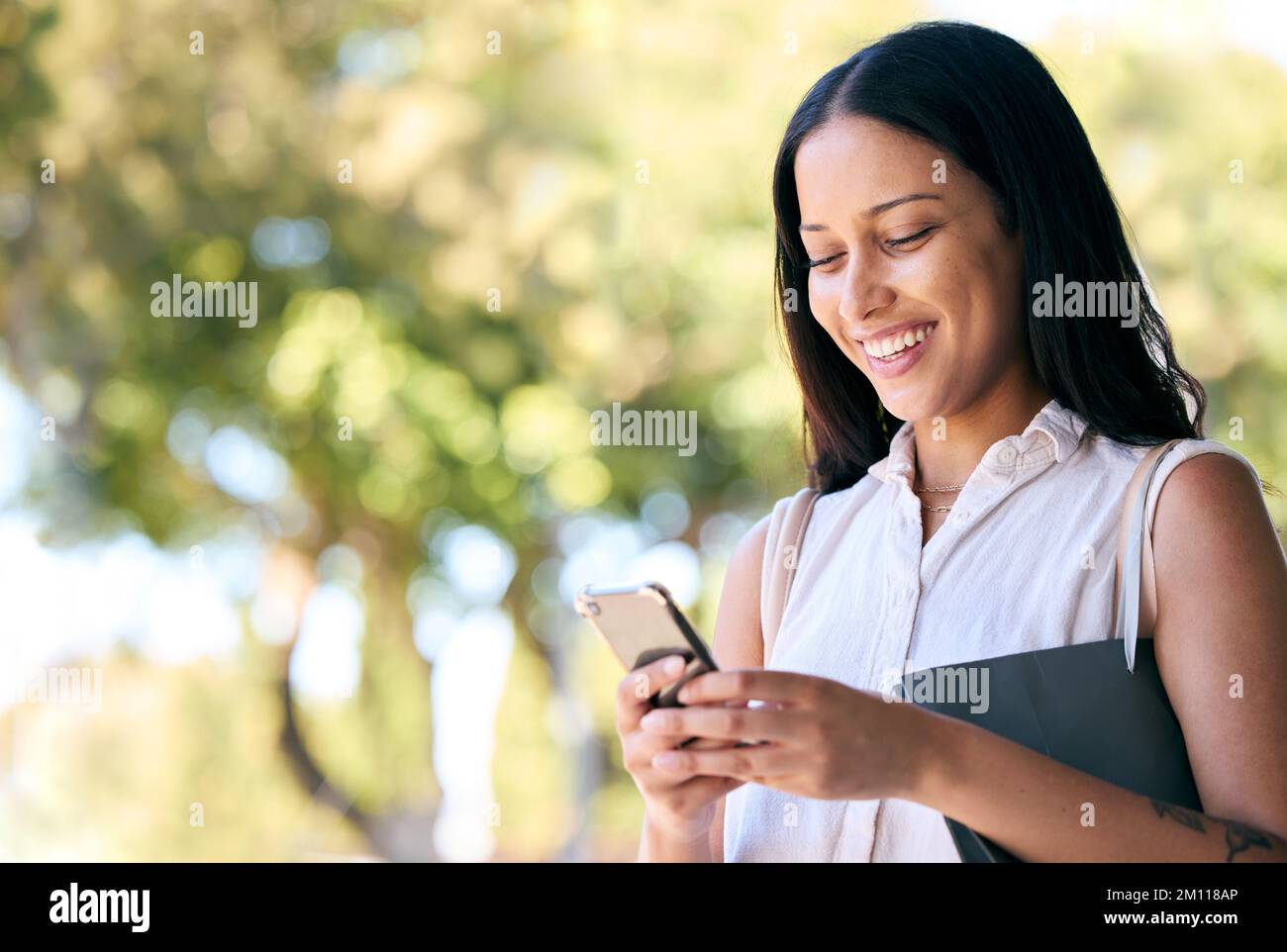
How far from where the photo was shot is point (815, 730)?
4.56ft

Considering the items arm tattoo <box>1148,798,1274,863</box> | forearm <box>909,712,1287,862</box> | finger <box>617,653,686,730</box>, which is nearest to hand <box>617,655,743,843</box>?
finger <box>617,653,686,730</box>

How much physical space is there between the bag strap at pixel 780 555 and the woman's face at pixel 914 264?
247mm

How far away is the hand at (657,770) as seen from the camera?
149cm

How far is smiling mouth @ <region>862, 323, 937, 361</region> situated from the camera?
70.2 inches

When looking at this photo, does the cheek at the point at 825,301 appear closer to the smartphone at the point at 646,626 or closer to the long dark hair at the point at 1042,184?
the long dark hair at the point at 1042,184

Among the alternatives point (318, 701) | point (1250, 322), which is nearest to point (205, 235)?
point (318, 701)

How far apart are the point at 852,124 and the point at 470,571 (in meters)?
6.96

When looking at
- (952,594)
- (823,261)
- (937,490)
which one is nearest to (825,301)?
(823,261)

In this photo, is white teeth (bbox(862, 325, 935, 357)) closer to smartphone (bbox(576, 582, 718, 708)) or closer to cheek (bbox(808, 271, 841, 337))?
cheek (bbox(808, 271, 841, 337))

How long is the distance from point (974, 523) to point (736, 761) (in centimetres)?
50

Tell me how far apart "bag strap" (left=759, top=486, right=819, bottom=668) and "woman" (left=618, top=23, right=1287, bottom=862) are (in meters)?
0.02

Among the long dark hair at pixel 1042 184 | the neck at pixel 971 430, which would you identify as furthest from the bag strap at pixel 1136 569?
the neck at pixel 971 430

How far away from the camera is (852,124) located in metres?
1.81
